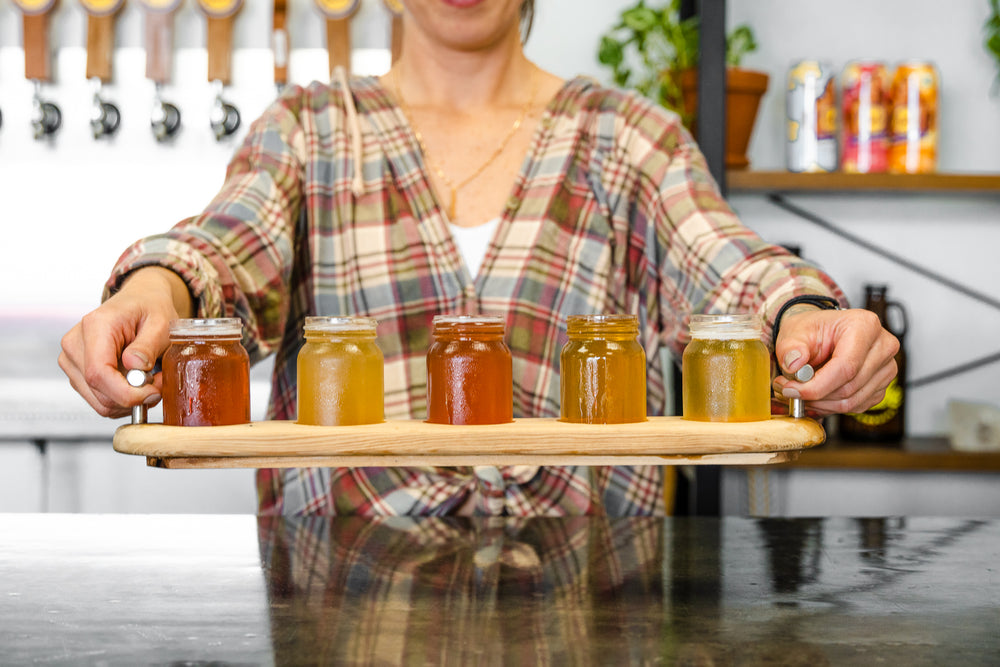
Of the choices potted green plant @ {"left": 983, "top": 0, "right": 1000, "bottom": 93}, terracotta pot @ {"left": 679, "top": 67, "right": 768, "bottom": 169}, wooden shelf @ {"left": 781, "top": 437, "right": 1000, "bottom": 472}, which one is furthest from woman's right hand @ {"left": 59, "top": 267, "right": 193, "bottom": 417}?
potted green plant @ {"left": 983, "top": 0, "right": 1000, "bottom": 93}

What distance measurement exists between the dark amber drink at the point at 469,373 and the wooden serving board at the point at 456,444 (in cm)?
3

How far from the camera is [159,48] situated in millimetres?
2213

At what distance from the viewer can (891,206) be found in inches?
86.7

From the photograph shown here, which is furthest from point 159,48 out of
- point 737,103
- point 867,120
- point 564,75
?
point 867,120

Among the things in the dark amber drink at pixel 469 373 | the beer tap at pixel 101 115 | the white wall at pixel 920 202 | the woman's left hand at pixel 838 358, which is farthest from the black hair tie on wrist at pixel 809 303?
the beer tap at pixel 101 115

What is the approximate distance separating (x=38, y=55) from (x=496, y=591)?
1.91 meters

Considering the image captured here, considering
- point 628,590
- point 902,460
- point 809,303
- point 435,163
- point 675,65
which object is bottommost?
point 902,460

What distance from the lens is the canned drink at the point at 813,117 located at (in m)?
2.01

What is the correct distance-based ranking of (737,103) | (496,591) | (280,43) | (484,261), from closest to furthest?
1. (496,591)
2. (484,261)
3. (737,103)
4. (280,43)

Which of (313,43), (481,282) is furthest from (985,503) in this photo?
(313,43)

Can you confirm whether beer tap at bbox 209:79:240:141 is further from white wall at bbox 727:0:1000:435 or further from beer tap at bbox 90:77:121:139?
white wall at bbox 727:0:1000:435

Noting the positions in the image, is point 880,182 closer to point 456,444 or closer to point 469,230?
point 469,230

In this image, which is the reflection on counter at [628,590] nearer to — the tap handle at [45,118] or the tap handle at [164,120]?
the tap handle at [164,120]

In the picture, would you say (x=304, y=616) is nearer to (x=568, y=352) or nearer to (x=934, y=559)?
(x=568, y=352)
